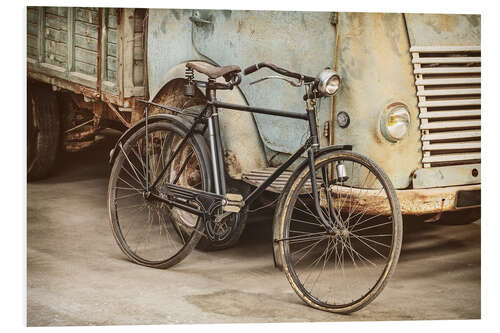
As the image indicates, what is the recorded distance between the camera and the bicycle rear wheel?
4.42 meters

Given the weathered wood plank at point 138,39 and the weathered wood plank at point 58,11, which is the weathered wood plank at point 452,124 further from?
the weathered wood plank at point 58,11

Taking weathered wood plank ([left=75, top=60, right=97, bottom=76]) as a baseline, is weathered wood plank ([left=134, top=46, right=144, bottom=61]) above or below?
above

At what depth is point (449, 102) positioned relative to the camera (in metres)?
4.07

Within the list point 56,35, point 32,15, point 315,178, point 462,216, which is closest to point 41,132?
point 56,35

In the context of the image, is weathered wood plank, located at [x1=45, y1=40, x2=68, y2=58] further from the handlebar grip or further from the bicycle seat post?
the handlebar grip

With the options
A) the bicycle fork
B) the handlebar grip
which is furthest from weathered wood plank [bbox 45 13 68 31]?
the bicycle fork

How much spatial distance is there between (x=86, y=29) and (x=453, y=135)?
6.35 ft

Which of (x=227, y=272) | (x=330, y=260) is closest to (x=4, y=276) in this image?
(x=227, y=272)

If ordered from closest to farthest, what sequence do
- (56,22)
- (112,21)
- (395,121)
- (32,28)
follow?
(395,121), (32,28), (56,22), (112,21)

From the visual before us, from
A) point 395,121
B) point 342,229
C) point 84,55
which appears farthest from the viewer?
point 84,55

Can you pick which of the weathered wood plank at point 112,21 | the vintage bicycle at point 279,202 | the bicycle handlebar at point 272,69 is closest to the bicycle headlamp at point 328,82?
the vintage bicycle at point 279,202

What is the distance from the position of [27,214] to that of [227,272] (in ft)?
3.45

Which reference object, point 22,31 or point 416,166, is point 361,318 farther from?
point 22,31

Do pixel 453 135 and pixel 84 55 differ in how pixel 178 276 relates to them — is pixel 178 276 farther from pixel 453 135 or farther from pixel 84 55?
pixel 453 135
